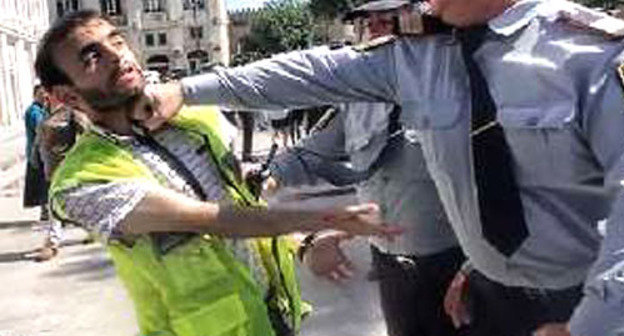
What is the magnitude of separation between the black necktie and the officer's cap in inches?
42.0

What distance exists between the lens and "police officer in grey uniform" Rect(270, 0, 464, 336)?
10.1ft

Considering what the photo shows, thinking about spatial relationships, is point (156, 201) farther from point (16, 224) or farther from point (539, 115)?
point (16, 224)

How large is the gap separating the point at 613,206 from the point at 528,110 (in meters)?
0.27

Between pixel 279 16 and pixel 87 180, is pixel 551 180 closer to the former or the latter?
pixel 87 180

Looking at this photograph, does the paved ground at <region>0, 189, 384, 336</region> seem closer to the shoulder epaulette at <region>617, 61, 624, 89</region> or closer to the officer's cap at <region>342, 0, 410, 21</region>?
the officer's cap at <region>342, 0, 410, 21</region>

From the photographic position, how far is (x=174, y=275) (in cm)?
240

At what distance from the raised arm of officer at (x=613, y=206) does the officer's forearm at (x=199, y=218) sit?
61 centimetres

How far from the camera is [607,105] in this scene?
6.26 feet

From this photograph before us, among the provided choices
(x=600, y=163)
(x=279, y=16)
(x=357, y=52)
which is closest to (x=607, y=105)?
(x=600, y=163)

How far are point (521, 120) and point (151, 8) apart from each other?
278 feet

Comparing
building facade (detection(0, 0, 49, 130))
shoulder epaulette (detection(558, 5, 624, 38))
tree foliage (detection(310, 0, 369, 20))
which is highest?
shoulder epaulette (detection(558, 5, 624, 38))

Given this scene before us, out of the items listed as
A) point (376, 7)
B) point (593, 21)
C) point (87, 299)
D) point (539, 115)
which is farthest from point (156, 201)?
point (87, 299)

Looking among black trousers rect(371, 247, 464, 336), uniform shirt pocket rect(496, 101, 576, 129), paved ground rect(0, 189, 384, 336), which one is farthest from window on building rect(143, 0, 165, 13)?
uniform shirt pocket rect(496, 101, 576, 129)

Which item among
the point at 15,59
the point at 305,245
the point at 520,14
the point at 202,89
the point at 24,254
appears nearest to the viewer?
the point at 520,14
